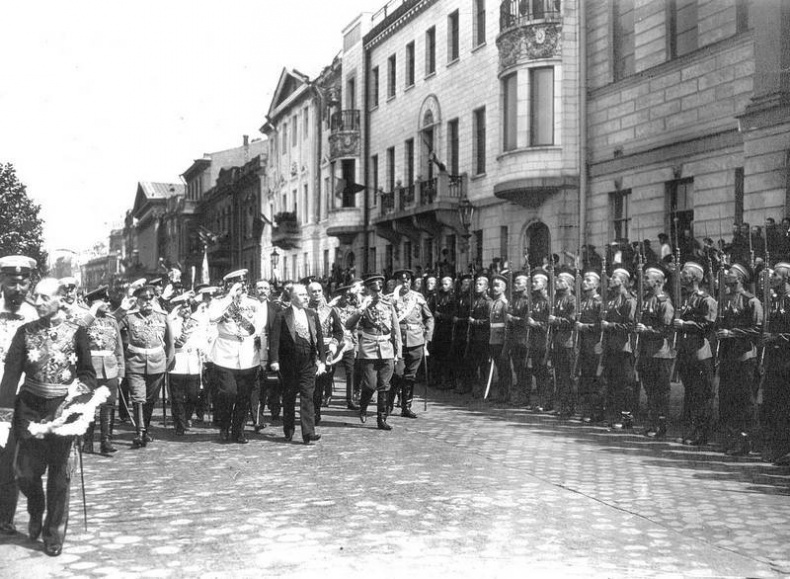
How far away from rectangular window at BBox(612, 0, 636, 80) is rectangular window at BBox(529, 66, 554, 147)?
2.48 m

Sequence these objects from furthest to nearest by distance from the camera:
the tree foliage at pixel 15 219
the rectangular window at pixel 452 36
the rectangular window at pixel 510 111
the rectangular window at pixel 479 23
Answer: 1. the rectangular window at pixel 452 36
2. the tree foliage at pixel 15 219
3. the rectangular window at pixel 479 23
4. the rectangular window at pixel 510 111

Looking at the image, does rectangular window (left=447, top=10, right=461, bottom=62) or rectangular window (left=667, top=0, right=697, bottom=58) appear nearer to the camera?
rectangular window (left=667, top=0, right=697, bottom=58)

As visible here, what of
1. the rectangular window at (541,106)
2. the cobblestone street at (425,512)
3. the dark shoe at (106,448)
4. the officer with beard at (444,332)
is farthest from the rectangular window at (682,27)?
the dark shoe at (106,448)

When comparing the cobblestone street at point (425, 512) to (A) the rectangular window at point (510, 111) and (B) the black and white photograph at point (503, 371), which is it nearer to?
(B) the black and white photograph at point (503, 371)

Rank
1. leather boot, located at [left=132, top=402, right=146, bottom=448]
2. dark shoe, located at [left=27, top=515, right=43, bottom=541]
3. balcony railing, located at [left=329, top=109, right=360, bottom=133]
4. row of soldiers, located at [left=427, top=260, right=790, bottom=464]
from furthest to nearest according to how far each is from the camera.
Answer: balcony railing, located at [left=329, top=109, right=360, bottom=133]
leather boot, located at [left=132, top=402, right=146, bottom=448]
row of soldiers, located at [left=427, top=260, right=790, bottom=464]
dark shoe, located at [left=27, top=515, right=43, bottom=541]

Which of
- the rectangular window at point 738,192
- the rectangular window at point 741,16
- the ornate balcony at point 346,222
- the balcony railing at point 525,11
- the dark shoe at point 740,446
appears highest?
the balcony railing at point 525,11

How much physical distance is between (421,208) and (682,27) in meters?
12.3

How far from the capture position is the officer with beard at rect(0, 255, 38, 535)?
6.30 m

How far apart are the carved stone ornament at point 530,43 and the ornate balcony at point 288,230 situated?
80.3 feet

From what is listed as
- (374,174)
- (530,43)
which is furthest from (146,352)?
(374,174)

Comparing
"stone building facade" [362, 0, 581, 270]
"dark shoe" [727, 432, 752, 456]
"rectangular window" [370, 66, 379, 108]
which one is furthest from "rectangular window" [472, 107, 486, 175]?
"dark shoe" [727, 432, 752, 456]

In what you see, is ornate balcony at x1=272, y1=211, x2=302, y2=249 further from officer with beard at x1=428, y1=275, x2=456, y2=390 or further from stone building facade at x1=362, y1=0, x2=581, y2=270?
officer with beard at x1=428, y1=275, x2=456, y2=390

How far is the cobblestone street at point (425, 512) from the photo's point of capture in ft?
18.2

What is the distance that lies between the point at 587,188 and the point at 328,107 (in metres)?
21.0
